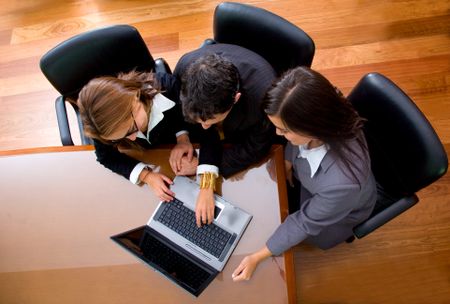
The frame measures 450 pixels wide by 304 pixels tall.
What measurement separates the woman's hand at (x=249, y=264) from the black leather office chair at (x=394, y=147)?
0.36 m

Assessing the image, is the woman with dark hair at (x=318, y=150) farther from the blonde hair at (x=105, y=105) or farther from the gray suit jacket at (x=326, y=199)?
the blonde hair at (x=105, y=105)

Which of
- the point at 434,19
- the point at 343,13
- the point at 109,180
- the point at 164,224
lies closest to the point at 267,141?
the point at 164,224

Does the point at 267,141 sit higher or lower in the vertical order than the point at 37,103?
higher

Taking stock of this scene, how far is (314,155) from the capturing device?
1.08m

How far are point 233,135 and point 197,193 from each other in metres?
0.30

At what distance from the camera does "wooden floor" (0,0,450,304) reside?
5.53 ft

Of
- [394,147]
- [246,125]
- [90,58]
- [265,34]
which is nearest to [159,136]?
[246,125]

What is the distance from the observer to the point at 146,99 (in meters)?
1.23

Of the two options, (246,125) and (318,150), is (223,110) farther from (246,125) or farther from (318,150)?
(318,150)

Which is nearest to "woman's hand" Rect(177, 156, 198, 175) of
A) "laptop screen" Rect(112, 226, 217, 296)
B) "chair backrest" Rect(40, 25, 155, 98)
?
"laptop screen" Rect(112, 226, 217, 296)

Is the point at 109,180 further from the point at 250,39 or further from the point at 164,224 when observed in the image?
the point at 250,39

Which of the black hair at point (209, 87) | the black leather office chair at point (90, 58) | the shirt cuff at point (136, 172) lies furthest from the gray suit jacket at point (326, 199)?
the black leather office chair at point (90, 58)

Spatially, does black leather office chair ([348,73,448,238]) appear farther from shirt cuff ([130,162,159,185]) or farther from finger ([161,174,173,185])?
shirt cuff ([130,162,159,185])

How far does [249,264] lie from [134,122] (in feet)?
1.91
